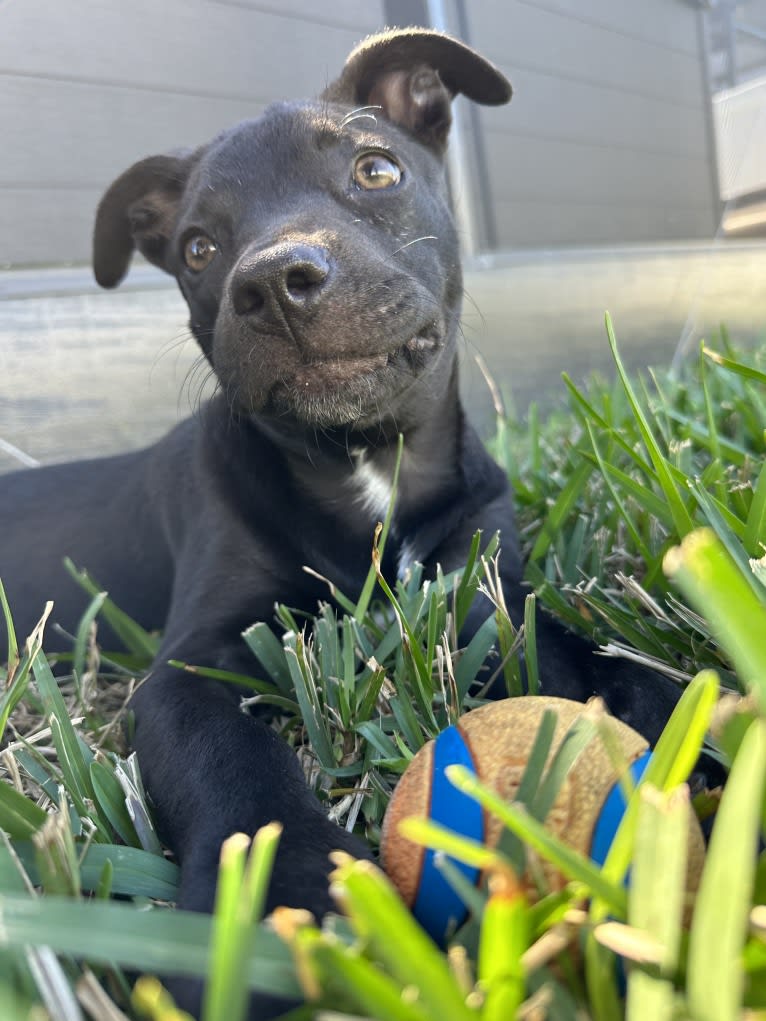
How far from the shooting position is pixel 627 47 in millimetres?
6383

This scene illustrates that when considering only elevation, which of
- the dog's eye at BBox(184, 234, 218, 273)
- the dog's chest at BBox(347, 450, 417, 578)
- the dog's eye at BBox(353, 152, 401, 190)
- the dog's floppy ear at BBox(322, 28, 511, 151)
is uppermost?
the dog's floppy ear at BBox(322, 28, 511, 151)

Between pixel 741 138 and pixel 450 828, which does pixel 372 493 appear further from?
pixel 741 138

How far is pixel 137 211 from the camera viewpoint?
9.52ft

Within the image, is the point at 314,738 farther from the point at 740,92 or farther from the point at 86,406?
the point at 740,92

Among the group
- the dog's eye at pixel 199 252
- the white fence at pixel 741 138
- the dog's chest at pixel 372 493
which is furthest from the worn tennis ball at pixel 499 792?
the white fence at pixel 741 138

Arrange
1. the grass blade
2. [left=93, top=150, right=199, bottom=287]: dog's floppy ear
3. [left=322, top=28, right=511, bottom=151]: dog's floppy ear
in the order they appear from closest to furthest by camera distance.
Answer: the grass blade < [left=322, top=28, right=511, bottom=151]: dog's floppy ear < [left=93, top=150, right=199, bottom=287]: dog's floppy ear

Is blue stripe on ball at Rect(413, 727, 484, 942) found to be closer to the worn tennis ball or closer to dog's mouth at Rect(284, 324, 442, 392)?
the worn tennis ball

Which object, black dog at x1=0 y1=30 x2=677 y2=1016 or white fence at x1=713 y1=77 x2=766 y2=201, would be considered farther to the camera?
white fence at x1=713 y1=77 x2=766 y2=201

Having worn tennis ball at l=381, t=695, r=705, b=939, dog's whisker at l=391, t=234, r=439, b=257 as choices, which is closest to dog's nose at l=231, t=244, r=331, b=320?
dog's whisker at l=391, t=234, r=439, b=257

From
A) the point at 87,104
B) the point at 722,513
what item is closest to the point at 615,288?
the point at 87,104

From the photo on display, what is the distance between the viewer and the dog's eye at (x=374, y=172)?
7.27ft

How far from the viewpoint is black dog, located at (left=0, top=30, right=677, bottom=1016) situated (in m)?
1.47

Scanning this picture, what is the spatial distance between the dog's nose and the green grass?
594 millimetres

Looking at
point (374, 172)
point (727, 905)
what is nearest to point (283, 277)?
point (374, 172)
